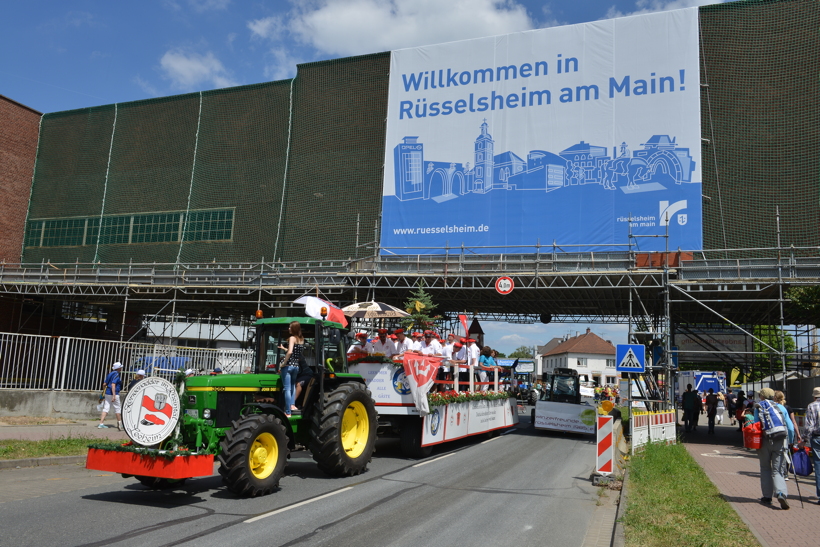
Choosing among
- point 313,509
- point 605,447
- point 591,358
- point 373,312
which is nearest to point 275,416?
point 313,509

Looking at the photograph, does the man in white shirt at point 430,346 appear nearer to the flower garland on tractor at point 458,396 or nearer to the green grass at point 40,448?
the flower garland on tractor at point 458,396

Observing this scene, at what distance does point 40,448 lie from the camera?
1162 centimetres

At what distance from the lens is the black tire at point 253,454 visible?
26.7 feet

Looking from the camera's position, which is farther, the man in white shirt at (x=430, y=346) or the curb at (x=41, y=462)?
the man in white shirt at (x=430, y=346)

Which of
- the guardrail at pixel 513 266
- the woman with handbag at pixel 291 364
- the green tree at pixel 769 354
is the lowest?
the woman with handbag at pixel 291 364

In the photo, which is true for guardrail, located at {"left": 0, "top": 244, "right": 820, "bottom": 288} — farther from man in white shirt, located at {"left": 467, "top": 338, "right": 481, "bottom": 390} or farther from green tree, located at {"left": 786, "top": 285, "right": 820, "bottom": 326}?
man in white shirt, located at {"left": 467, "top": 338, "right": 481, "bottom": 390}

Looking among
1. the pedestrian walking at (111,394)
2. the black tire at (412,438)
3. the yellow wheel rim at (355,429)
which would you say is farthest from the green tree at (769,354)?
the pedestrian walking at (111,394)

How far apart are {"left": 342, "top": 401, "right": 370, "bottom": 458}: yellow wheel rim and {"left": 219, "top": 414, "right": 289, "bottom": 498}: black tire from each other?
6.17 feet

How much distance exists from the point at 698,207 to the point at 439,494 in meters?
19.9

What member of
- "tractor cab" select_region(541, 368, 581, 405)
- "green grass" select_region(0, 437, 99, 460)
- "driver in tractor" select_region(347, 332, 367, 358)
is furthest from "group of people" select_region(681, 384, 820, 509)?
"tractor cab" select_region(541, 368, 581, 405)

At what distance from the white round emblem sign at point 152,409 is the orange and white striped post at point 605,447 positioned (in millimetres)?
6850

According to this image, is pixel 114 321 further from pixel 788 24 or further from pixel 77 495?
pixel 788 24

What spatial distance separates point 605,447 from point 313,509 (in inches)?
215

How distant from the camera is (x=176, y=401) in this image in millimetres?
8250
